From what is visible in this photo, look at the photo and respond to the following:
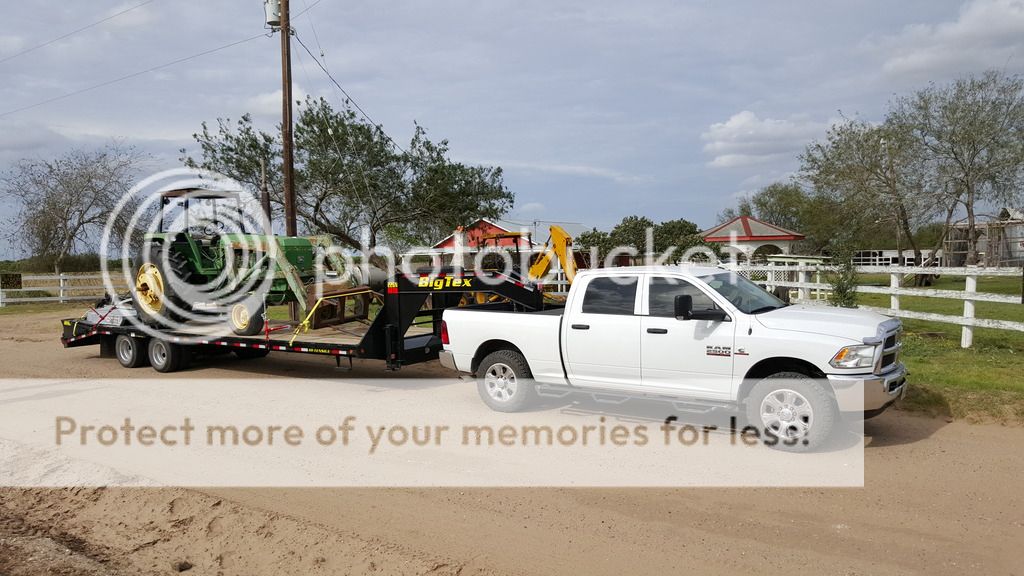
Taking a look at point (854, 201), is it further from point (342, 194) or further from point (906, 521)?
point (906, 521)

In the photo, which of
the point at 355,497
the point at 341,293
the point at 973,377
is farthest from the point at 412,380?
the point at 973,377

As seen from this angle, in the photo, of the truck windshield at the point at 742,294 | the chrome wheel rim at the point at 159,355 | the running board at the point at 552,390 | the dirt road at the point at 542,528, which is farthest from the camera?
the chrome wheel rim at the point at 159,355

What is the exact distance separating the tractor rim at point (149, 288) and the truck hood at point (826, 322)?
9989mm

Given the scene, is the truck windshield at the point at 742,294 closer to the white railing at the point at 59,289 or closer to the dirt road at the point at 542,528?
the dirt road at the point at 542,528

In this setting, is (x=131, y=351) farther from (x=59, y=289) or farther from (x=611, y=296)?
(x=59, y=289)

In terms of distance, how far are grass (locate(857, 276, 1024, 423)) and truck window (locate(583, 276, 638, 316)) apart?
3698mm

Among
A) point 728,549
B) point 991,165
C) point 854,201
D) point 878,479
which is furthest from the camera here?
point 854,201

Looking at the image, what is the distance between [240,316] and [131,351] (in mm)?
3083

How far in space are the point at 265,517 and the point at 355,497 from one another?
2.41 ft

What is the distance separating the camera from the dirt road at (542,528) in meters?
4.67

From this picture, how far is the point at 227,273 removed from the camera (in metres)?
12.2

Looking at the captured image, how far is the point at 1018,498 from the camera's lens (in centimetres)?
564

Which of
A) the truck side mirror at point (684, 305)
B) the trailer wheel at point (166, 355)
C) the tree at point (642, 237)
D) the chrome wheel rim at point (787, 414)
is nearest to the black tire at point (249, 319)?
the trailer wheel at point (166, 355)

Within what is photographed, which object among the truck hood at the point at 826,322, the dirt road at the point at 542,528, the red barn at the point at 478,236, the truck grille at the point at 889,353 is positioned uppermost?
the red barn at the point at 478,236
